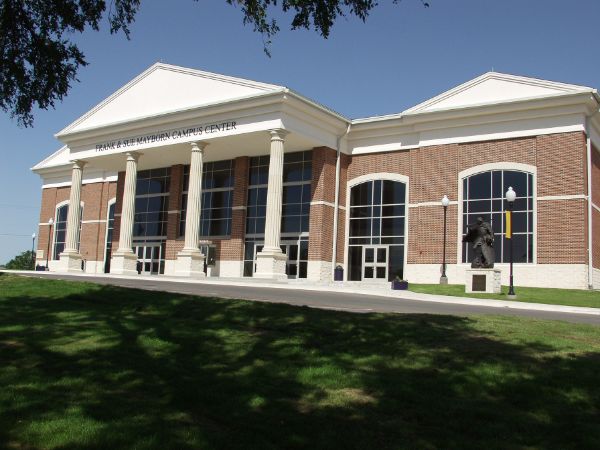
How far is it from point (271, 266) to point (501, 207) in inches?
477

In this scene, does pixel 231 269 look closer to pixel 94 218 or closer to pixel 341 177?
pixel 341 177

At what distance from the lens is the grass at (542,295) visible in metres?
22.2

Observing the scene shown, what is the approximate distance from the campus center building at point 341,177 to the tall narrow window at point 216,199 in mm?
96

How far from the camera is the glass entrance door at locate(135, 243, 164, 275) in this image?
→ 141ft

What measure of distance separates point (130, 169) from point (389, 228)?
17022 millimetres

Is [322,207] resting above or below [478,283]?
above

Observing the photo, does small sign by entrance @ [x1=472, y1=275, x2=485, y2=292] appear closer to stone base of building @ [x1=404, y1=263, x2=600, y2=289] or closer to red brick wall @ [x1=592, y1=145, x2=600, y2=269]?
stone base of building @ [x1=404, y1=263, x2=600, y2=289]

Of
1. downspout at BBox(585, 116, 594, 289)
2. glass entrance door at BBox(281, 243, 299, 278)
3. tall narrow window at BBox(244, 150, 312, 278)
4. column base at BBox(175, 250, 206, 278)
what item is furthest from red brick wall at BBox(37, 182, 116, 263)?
downspout at BBox(585, 116, 594, 289)

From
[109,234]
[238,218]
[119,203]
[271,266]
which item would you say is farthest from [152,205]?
[271,266]

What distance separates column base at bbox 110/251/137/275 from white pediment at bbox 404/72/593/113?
749 inches

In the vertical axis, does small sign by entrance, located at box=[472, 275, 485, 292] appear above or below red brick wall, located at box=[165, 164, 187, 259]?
below

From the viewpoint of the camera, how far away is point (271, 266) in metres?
31.9

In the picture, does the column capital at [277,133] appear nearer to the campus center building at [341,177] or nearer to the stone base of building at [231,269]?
the campus center building at [341,177]

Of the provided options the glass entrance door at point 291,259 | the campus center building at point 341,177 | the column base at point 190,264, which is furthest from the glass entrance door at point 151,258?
the glass entrance door at point 291,259
